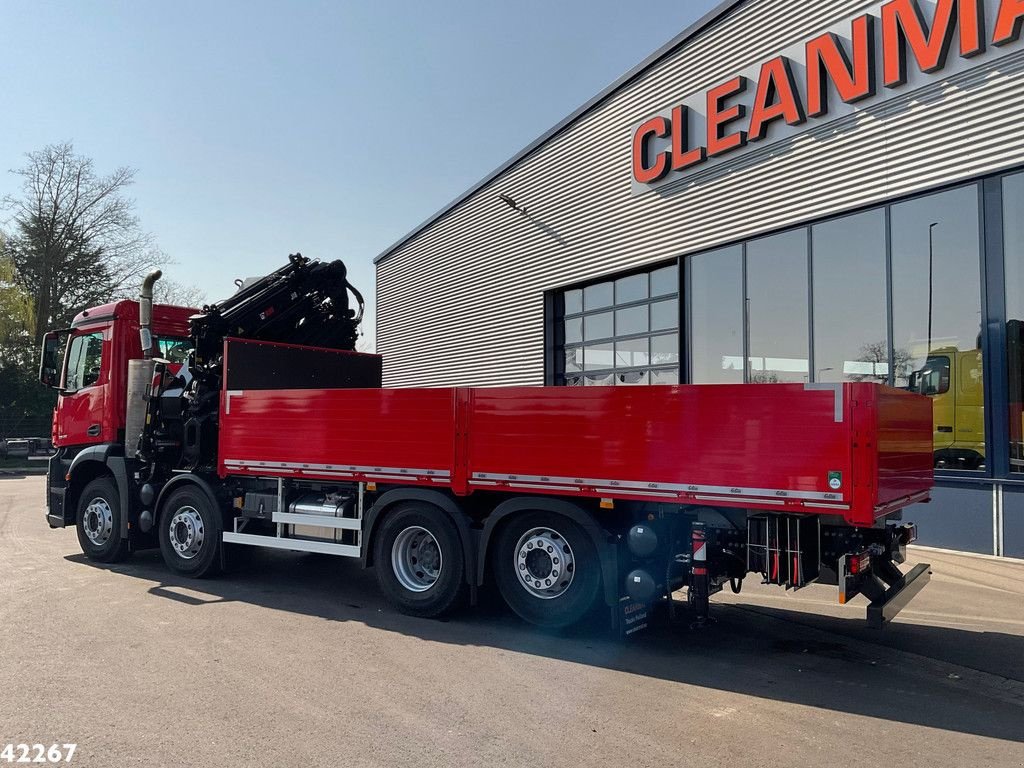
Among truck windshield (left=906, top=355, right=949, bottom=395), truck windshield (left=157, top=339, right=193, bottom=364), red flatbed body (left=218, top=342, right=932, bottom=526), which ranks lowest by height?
red flatbed body (left=218, top=342, right=932, bottom=526)

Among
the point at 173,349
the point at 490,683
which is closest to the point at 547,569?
the point at 490,683

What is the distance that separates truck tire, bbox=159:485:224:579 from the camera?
8.52 meters

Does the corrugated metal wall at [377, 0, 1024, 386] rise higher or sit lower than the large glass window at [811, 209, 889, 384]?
higher

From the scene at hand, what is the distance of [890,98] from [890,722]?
8.83 metres

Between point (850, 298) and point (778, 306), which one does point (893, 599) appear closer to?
point (850, 298)

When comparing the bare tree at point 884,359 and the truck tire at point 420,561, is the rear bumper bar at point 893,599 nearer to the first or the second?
the truck tire at point 420,561

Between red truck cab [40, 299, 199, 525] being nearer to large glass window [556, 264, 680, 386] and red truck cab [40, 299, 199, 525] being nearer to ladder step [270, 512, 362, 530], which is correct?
ladder step [270, 512, 362, 530]

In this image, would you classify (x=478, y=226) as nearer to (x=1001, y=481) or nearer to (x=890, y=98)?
(x=890, y=98)

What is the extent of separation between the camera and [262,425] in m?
8.27

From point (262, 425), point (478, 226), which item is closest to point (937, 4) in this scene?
point (262, 425)

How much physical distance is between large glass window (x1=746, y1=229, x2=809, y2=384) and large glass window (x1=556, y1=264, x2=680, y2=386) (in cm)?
165

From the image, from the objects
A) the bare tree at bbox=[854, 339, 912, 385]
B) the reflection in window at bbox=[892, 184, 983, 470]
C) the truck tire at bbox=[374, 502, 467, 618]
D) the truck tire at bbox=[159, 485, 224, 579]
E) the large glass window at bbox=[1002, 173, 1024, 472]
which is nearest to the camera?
the truck tire at bbox=[374, 502, 467, 618]

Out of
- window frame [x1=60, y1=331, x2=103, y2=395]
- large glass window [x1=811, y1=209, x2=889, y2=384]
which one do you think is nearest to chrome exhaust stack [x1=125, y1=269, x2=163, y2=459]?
window frame [x1=60, y1=331, x2=103, y2=395]

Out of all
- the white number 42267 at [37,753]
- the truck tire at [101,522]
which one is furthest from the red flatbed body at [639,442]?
the white number 42267 at [37,753]
